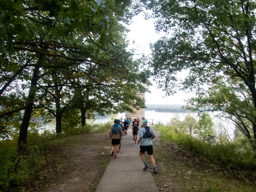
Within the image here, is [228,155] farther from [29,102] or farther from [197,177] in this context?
[29,102]

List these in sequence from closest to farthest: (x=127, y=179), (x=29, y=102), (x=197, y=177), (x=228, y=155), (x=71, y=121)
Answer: (x=127, y=179), (x=197, y=177), (x=228, y=155), (x=29, y=102), (x=71, y=121)

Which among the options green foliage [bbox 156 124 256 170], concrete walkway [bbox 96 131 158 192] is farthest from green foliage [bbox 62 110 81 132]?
green foliage [bbox 156 124 256 170]

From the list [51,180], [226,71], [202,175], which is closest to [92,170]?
[51,180]

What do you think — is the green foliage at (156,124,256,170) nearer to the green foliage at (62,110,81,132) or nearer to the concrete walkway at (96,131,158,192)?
the concrete walkway at (96,131,158,192)

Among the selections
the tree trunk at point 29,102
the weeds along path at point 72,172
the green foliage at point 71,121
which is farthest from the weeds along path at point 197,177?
the green foliage at point 71,121

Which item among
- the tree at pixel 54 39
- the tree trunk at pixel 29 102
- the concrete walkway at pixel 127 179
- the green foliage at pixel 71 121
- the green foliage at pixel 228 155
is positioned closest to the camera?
the tree at pixel 54 39

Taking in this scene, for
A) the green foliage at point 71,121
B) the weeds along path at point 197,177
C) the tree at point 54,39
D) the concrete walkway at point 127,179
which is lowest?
the weeds along path at point 197,177

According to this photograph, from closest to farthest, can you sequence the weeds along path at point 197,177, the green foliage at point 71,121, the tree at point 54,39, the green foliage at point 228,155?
the tree at point 54,39 < the weeds along path at point 197,177 < the green foliage at point 228,155 < the green foliage at point 71,121

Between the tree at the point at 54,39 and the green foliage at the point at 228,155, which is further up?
the tree at the point at 54,39

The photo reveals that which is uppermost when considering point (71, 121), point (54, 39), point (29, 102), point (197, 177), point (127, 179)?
point (54, 39)

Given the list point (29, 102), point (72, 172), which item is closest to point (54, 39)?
point (29, 102)

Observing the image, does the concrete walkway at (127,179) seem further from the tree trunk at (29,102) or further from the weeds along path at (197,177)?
the tree trunk at (29,102)

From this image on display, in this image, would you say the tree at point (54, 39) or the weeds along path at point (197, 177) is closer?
the tree at point (54, 39)

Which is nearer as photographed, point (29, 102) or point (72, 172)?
point (72, 172)
